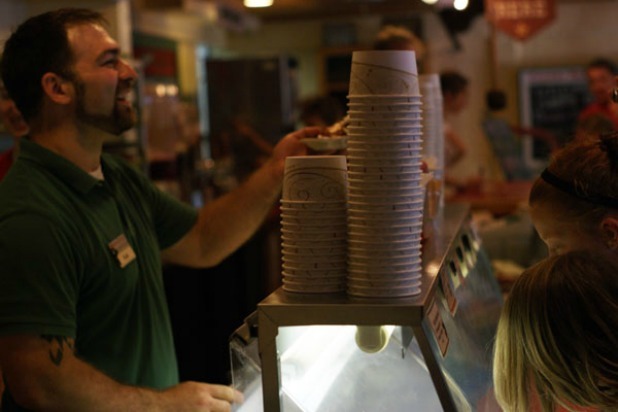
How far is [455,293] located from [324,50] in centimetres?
962

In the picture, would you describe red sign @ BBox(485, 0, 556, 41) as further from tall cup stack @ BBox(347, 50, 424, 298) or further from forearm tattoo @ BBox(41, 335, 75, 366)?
tall cup stack @ BBox(347, 50, 424, 298)

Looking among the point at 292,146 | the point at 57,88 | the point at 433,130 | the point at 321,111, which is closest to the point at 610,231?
the point at 433,130

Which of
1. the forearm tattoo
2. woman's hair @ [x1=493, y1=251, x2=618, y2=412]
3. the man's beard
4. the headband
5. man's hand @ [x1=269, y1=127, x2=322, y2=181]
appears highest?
the man's beard

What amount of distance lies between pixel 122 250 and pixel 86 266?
15cm

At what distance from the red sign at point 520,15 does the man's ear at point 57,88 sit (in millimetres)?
5753

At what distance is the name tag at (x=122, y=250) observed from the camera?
7.43 ft

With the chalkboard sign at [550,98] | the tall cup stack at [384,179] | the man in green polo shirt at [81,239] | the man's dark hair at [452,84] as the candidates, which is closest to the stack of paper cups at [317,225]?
the tall cup stack at [384,179]

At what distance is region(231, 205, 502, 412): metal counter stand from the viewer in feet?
4.45

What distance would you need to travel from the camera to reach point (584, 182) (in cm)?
160

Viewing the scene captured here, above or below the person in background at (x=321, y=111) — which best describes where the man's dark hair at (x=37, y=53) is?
above

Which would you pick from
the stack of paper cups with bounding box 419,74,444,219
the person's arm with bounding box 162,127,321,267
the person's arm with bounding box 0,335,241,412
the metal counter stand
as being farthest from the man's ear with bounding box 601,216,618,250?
the person's arm with bounding box 162,127,321,267

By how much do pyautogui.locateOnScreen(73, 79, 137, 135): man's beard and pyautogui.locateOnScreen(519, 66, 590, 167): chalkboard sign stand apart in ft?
29.9

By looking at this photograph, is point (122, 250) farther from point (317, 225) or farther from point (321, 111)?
point (321, 111)

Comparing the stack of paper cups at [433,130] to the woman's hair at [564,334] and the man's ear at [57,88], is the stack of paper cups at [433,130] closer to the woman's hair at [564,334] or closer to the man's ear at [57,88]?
the woman's hair at [564,334]
